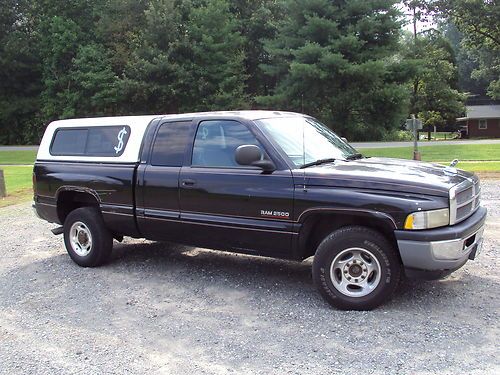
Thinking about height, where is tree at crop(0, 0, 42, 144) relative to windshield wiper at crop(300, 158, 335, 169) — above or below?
above

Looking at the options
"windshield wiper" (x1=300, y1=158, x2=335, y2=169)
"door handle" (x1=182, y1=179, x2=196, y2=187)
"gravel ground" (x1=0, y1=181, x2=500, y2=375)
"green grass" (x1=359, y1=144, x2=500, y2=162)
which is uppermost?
"windshield wiper" (x1=300, y1=158, x2=335, y2=169)

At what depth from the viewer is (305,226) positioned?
16.0 feet

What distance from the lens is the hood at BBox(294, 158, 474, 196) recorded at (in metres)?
4.43

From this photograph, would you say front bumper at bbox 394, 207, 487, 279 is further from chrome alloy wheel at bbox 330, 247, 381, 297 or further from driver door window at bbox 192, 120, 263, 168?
driver door window at bbox 192, 120, 263, 168

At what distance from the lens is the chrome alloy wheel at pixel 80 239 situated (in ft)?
21.3

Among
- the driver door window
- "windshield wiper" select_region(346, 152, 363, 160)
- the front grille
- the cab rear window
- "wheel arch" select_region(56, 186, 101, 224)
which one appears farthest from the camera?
"wheel arch" select_region(56, 186, 101, 224)

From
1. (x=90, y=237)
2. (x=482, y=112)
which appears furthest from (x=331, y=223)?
(x=482, y=112)

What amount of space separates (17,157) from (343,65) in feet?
65.2

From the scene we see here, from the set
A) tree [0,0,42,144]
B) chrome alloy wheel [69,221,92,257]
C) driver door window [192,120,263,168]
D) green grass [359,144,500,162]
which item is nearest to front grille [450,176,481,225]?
driver door window [192,120,263,168]

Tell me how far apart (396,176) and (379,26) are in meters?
30.1

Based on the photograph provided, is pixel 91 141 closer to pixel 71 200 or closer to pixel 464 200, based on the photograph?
pixel 71 200

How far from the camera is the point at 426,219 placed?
432cm

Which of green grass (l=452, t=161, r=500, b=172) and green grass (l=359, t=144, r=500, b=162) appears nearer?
Result: green grass (l=452, t=161, r=500, b=172)

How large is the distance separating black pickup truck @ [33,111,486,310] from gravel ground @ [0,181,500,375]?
1.39 ft
